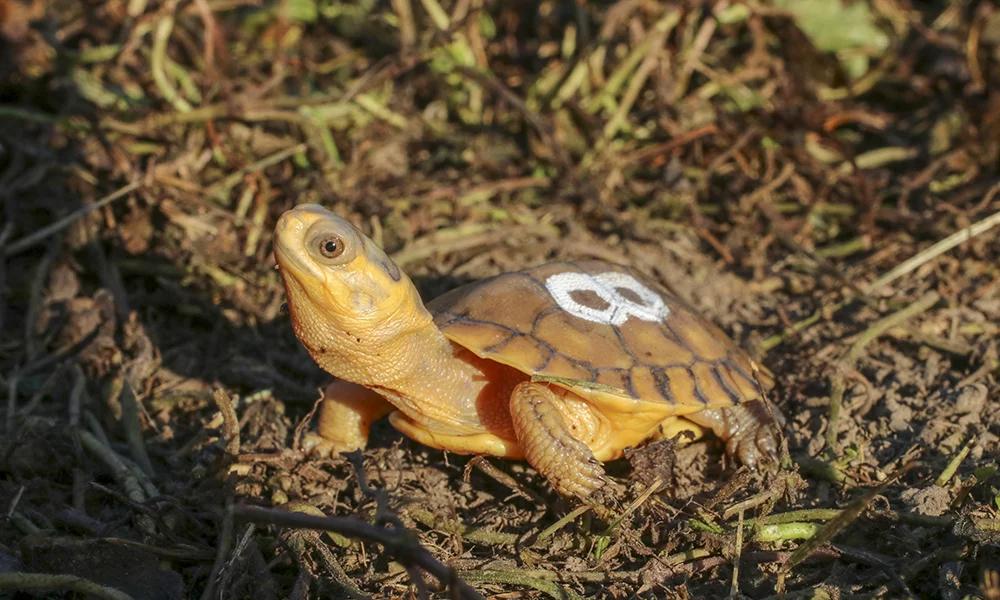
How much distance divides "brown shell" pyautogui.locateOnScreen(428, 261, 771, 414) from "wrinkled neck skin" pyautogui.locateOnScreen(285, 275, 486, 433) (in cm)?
13

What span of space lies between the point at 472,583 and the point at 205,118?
115 inches

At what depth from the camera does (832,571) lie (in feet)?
8.83

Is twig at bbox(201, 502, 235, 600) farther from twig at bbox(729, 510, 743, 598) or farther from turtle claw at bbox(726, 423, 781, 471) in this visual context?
turtle claw at bbox(726, 423, 781, 471)

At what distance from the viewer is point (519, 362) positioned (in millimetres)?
2889

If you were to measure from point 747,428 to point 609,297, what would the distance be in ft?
2.19

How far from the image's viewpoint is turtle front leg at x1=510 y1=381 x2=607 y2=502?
281 centimetres

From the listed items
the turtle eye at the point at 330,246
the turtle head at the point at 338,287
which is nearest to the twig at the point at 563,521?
the turtle head at the point at 338,287

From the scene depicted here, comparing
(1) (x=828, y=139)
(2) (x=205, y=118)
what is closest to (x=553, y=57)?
(1) (x=828, y=139)

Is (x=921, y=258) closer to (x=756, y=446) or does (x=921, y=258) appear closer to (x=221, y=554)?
(x=756, y=446)

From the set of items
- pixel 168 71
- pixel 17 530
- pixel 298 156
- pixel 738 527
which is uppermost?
pixel 168 71

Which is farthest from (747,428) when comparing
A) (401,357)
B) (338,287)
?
(338,287)

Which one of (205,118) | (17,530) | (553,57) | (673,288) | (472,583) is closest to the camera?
(472,583)

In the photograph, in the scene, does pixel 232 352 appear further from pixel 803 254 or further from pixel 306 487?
pixel 803 254

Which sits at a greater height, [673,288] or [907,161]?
[907,161]
